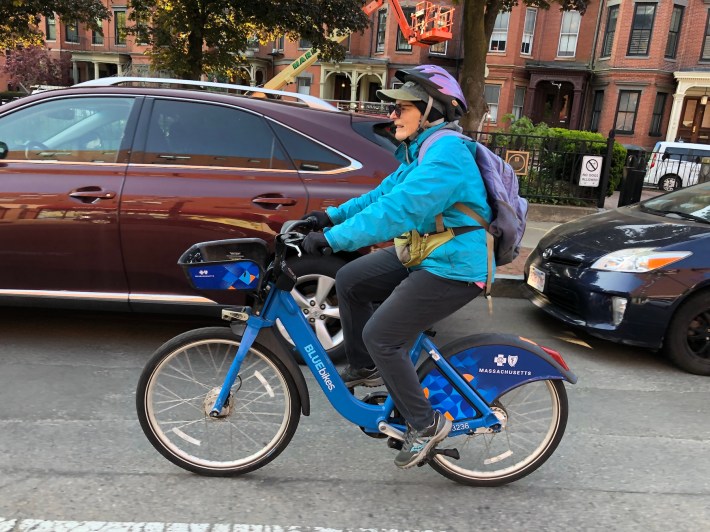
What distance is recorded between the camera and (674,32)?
2728cm

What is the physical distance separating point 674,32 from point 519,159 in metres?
22.8

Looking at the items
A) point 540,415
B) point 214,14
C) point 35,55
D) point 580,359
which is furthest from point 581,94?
point 35,55

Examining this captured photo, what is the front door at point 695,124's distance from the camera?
28.3m

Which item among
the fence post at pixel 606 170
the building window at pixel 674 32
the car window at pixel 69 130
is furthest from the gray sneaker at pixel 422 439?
the building window at pixel 674 32

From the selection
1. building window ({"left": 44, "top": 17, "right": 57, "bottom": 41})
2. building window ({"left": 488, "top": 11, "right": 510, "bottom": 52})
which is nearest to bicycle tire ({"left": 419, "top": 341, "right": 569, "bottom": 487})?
building window ({"left": 488, "top": 11, "right": 510, "bottom": 52})

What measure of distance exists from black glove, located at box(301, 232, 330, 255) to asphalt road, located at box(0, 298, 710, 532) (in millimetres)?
1192

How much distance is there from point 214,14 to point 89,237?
37.0ft

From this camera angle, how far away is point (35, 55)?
37.1 meters

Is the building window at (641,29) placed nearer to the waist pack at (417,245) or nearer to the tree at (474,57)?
the tree at (474,57)

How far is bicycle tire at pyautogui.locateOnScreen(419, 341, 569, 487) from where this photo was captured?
9.11ft

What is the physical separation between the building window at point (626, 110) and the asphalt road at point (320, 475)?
90.5 feet

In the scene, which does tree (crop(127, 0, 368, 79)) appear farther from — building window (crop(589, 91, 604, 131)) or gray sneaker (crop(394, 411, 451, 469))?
building window (crop(589, 91, 604, 131))

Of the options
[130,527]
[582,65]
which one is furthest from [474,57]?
[582,65]

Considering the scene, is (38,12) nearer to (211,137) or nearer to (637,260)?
(211,137)
